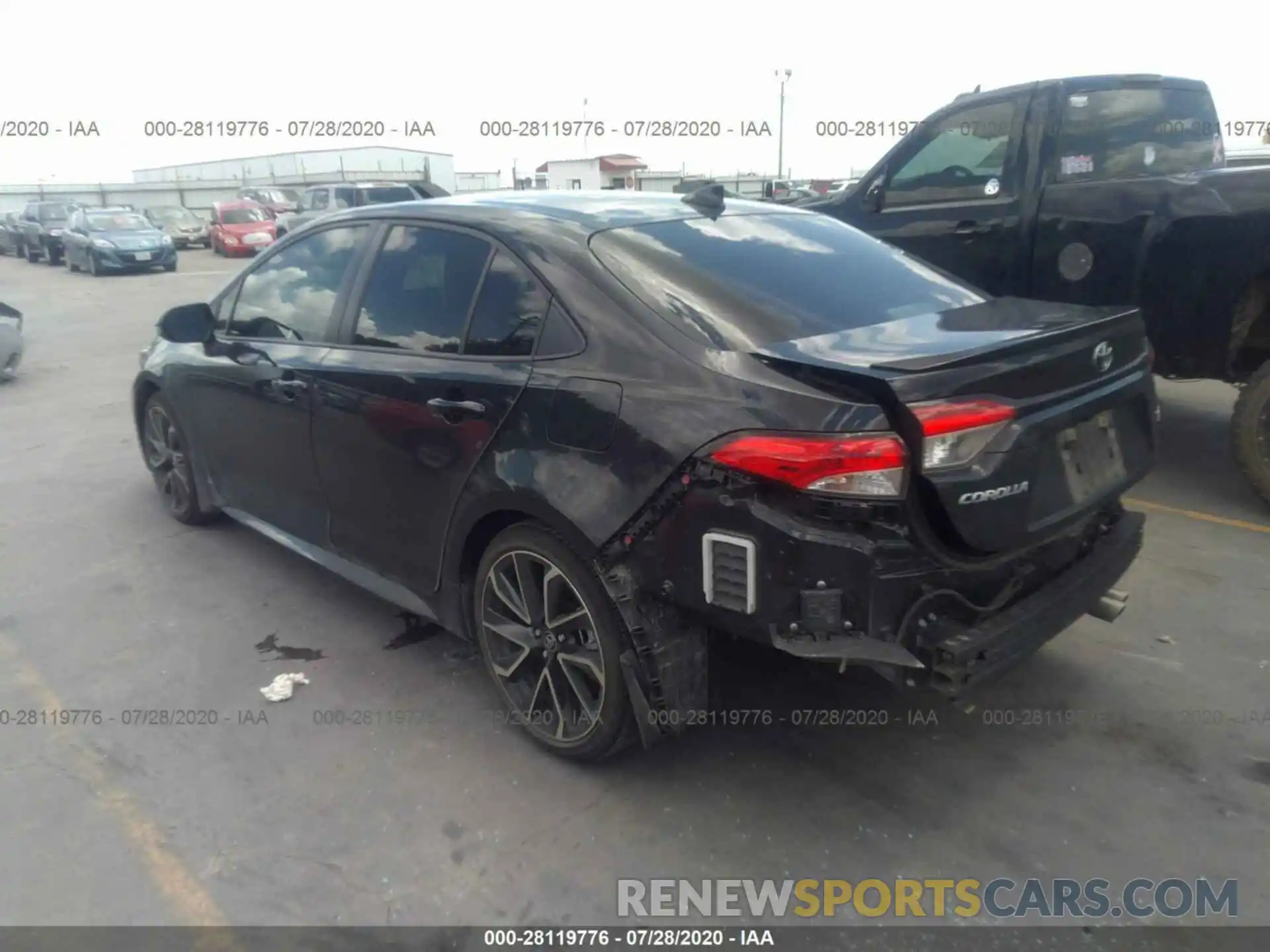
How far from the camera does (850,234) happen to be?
3.73 metres

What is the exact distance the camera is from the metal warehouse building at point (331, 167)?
51625mm

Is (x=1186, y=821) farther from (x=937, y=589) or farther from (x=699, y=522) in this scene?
(x=699, y=522)

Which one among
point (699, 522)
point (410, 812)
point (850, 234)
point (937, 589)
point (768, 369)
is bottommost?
point (410, 812)

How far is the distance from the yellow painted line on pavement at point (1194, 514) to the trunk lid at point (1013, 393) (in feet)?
7.68

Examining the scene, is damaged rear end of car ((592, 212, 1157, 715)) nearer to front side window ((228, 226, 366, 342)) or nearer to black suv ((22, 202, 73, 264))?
front side window ((228, 226, 366, 342))

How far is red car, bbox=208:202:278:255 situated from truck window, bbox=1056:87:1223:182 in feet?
77.7

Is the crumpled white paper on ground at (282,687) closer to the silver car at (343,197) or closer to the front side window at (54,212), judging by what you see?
the silver car at (343,197)

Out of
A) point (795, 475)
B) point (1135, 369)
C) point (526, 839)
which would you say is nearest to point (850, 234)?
point (1135, 369)

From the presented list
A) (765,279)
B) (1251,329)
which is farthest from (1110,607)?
(1251,329)

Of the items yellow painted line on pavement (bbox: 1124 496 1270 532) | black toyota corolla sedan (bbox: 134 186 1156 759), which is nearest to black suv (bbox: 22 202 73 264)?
black toyota corolla sedan (bbox: 134 186 1156 759)

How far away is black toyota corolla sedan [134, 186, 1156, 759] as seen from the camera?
8.07 ft

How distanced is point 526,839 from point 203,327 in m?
2.96

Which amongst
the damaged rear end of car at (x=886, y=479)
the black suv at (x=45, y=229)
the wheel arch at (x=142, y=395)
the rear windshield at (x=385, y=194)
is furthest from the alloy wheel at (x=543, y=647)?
the black suv at (x=45, y=229)

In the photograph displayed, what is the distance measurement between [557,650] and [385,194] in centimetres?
2273
